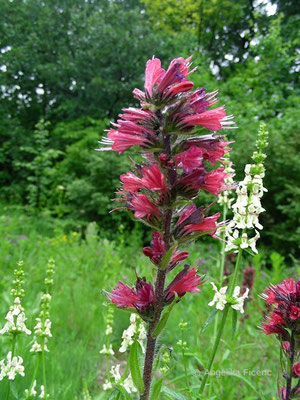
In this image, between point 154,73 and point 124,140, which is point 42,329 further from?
point 154,73

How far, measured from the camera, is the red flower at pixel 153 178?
3.23 feet

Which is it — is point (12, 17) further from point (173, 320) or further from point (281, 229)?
point (173, 320)

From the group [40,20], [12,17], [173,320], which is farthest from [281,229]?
[12,17]

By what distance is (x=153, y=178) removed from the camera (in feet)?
3.24

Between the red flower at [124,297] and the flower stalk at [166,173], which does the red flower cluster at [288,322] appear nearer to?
the flower stalk at [166,173]

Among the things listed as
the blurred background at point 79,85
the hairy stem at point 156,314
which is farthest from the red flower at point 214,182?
the blurred background at point 79,85

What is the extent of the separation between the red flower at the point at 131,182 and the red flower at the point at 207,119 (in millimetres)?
195

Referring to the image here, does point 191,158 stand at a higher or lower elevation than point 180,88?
lower

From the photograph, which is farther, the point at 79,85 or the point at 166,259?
the point at 79,85

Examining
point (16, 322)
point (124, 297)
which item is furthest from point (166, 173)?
point (16, 322)

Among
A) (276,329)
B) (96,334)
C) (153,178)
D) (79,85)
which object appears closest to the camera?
(153,178)

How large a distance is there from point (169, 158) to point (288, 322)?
2.54ft

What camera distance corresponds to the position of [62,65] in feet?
37.1

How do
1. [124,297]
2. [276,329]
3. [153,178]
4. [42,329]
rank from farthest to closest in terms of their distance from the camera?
[42,329] → [276,329] → [124,297] → [153,178]
